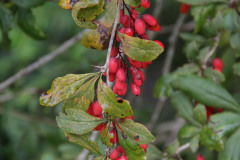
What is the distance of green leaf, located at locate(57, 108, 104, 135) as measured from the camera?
1.00m

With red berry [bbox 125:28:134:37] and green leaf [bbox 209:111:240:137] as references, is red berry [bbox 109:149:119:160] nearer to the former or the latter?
red berry [bbox 125:28:134:37]

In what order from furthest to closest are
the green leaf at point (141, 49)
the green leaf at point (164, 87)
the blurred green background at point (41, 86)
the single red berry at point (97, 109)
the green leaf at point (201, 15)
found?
the blurred green background at point (41, 86) < the green leaf at point (164, 87) < the green leaf at point (201, 15) < the single red berry at point (97, 109) < the green leaf at point (141, 49)

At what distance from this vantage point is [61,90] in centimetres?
101

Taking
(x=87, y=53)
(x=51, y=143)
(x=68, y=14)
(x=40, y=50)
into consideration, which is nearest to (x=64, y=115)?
(x=87, y=53)

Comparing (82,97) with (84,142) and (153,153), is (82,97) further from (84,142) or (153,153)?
(153,153)

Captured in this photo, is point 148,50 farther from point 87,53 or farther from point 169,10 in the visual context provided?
point 169,10

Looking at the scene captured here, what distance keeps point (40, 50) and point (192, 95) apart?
2.46m

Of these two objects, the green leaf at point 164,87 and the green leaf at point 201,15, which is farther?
the green leaf at point 164,87

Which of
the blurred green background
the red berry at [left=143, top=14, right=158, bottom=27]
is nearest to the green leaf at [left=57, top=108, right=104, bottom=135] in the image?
the red berry at [left=143, top=14, right=158, bottom=27]

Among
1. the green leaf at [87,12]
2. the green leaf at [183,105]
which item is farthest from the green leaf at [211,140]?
the green leaf at [87,12]

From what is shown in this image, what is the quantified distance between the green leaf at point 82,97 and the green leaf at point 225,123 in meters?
0.82

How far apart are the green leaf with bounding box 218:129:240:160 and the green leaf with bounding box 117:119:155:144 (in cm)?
73

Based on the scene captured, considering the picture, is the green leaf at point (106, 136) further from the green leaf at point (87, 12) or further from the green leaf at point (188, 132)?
the green leaf at point (188, 132)

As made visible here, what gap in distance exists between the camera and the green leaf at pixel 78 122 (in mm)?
1002
